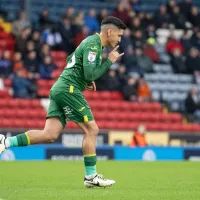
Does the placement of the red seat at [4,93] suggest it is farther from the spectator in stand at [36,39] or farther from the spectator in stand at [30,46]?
the spectator in stand at [36,39]

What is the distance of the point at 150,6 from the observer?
2947cm

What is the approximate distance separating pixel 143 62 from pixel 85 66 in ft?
55.3

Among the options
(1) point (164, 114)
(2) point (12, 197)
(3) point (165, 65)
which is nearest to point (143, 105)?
(1) point (164, 114)

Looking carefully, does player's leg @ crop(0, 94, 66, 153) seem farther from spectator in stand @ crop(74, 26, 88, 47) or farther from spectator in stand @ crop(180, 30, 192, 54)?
spectator in stand @ crop(180, 30, 192, 54)

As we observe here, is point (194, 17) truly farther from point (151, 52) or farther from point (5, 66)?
point (5, 66)

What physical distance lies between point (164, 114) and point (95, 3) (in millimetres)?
5889

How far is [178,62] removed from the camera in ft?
89.1

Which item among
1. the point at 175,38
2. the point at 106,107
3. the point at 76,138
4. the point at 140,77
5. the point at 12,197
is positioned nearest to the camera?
the point at 12,197

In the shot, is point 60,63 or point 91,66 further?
point 60,63

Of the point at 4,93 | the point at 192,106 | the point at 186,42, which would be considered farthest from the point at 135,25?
the point at 4,93

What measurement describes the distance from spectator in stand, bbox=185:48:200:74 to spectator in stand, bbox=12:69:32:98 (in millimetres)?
6601

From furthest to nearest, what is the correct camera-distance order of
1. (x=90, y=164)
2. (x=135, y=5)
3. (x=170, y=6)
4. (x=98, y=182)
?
(x=135, y=5), (x=170, y=6), (x=90, y=164), (x=98, y=182)

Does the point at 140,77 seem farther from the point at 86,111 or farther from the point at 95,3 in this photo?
the point at 86,111

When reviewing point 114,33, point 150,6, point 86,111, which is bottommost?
point 86,111
